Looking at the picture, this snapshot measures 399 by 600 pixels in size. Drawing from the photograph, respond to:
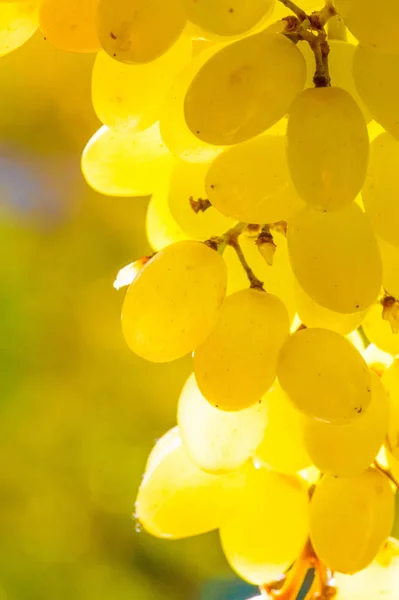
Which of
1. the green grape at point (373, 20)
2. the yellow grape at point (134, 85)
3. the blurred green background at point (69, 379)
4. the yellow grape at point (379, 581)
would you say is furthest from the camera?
the blurred green background at point (69, 379)

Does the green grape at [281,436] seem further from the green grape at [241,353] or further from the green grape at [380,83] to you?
the green grape at [380,83]

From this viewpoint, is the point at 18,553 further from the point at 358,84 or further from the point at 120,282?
the point at 358,84

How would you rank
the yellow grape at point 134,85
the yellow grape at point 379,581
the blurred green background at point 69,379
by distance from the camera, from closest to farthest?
the yellow grape at point 134,85 < the yellow grape at point 379,581 < the blurred green background at point 69,379

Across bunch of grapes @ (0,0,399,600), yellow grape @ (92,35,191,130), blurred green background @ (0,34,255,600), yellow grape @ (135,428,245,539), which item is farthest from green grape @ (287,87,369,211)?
blurred green background @ (0,34,255,600)

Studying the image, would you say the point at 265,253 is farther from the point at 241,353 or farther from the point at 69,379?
the point at 69,379

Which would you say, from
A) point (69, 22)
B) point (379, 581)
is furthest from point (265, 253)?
point (379, 581)

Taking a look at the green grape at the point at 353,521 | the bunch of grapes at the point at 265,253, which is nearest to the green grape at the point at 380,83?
the bunch of grapes at the point at 265,253

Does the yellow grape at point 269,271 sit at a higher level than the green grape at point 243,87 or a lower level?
lower
